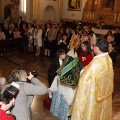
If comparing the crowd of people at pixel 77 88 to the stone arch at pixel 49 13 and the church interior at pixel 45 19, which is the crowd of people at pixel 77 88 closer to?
the church interior at pixel 45 19

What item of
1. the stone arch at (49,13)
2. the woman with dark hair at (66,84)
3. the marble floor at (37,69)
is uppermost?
the stone arch at (49,13)

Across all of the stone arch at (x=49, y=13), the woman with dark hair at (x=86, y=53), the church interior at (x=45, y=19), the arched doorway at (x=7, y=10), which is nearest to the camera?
the woman with dark hair at (x=86, y=53)

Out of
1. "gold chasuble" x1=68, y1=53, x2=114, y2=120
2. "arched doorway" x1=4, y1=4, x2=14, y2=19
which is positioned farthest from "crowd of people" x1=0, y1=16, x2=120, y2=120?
"arched doorway" x1=4, y1=4, x2=14, y2=19

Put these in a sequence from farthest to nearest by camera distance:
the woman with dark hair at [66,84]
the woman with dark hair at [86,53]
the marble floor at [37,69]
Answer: the woman with dark hair at [86,53] → the marble floor at [37,69] → the woman with dark hair at [66,84]

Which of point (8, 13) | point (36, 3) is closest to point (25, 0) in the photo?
point (36, 3)

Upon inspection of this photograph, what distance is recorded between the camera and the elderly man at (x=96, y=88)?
2962 millimetres

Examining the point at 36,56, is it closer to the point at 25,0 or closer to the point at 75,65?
the point at 75,65

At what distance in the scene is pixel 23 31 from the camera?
1095 centimetres

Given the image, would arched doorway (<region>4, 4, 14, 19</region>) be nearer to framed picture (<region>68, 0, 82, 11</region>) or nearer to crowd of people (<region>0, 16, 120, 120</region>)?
framed picture (<region>68, 0, 82, 11</region>)

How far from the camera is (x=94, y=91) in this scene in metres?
3.08

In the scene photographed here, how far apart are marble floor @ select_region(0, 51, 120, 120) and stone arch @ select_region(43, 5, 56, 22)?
8521 millimetres

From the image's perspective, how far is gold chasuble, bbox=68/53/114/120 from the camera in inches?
118

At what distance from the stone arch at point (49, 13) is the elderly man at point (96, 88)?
1507 cm

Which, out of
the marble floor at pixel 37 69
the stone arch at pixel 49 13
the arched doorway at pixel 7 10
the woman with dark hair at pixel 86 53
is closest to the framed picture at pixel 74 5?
the stone arch at pixel 49 13
